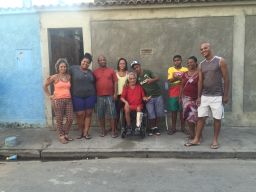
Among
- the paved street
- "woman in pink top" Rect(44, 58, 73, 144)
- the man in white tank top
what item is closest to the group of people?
"woman in pink top" Rect(44, 58, 73, 144)

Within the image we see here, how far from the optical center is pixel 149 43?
8.27 m

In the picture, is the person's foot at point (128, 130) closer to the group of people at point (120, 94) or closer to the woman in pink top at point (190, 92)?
the group of people at point (120, 94)

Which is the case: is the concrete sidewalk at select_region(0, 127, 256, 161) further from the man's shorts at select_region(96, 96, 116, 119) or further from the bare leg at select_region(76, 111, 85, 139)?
the man's shorts at select_region(96, 96, 116, 119)

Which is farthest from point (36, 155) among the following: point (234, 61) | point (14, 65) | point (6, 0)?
point (6, 0)

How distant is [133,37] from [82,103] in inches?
73.9

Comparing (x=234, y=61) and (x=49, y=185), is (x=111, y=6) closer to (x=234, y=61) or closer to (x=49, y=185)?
(x=234, y=61)

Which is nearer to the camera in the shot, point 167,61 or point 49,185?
point 49,185

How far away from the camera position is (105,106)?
7891 mm

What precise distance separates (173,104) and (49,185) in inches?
133

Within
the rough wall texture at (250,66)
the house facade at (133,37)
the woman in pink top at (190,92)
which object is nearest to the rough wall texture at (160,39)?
the house facade at (133,37)

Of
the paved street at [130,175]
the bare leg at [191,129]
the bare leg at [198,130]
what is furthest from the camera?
the bare leg at [191,129]

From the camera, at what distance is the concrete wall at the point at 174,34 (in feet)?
26.5

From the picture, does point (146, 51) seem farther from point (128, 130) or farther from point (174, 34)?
point (128, 130)

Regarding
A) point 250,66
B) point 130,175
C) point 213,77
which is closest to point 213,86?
point 213,77
